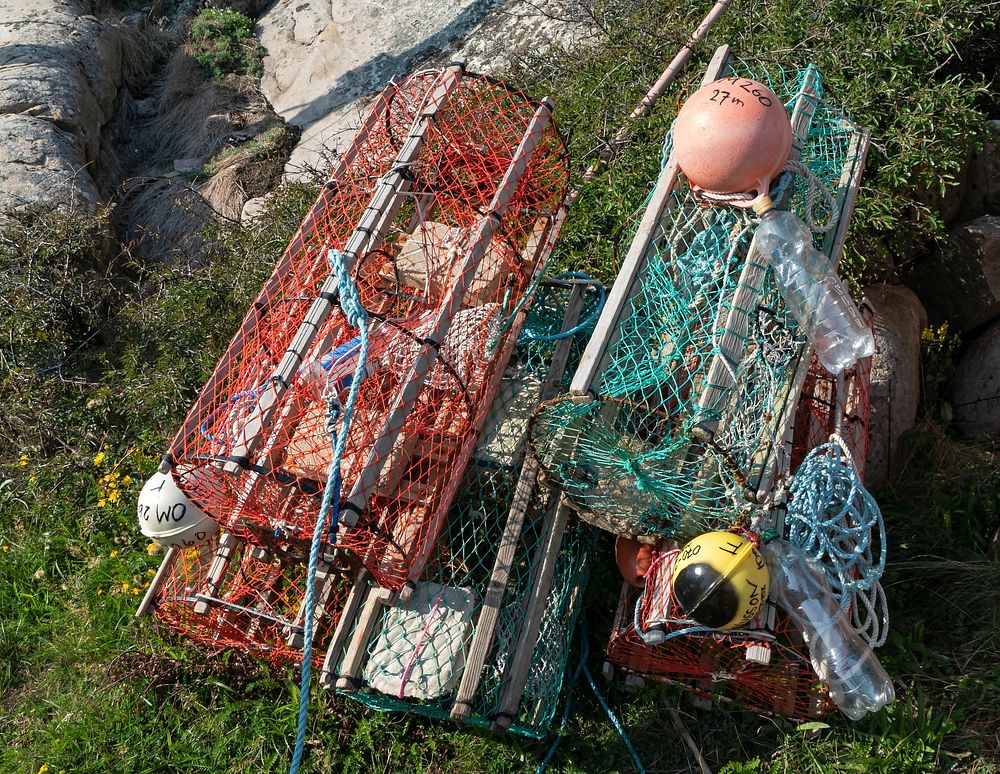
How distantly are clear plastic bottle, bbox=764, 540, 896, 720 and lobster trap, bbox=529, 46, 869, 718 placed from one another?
9cm

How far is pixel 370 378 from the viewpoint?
3525 mm

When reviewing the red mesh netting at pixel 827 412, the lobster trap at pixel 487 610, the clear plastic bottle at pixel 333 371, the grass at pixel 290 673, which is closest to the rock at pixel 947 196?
the grass at pixel 290 673

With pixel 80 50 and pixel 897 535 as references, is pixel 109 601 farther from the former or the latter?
pixel 80 50

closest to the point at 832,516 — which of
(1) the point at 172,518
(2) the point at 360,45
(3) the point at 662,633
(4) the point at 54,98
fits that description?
(3) the point at 662,633

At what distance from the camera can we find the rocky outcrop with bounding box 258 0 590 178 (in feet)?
22.7

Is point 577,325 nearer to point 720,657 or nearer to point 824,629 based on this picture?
point 720,657

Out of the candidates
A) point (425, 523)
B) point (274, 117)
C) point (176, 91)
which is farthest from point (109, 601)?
point (176, 91)

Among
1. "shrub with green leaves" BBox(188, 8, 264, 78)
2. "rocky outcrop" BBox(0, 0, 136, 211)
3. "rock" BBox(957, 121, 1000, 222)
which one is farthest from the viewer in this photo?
"shrub with green leaves" BBox(188, 8, 264, 78)

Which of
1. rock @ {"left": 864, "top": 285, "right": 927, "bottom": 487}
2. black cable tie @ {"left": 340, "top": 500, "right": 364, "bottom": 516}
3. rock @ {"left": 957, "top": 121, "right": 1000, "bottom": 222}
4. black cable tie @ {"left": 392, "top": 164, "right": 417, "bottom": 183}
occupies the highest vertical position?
black cable tie @ {"left": 392, "top": 164, "right": 417, "bottom": 183}

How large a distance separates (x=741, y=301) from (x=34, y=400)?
3801 mm

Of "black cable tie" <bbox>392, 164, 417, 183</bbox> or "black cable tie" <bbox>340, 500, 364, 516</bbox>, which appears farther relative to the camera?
"black cable tie" <bbox>392, 164, 417, 183</bbox>

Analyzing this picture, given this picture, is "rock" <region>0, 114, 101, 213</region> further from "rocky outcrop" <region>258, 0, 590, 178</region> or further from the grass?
"rocky outcrop" <region>258, 0, 590, 178</region>

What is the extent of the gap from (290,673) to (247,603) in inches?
16.0

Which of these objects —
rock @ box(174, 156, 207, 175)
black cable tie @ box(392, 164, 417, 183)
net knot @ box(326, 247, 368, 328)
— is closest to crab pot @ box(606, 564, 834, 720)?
net knot @ box(326, 247, 368, 328)
